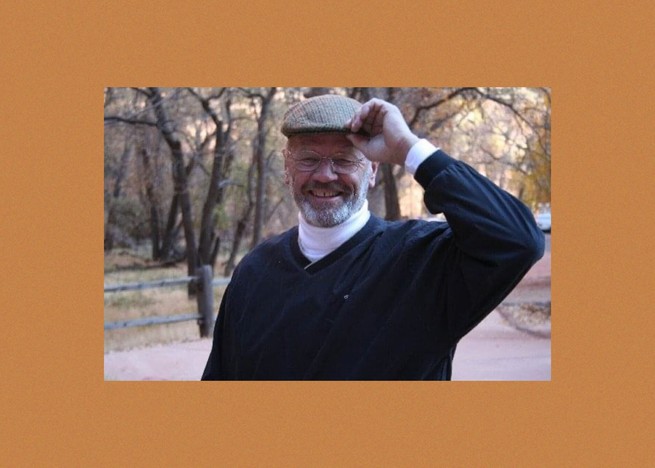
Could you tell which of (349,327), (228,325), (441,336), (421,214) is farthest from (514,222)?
(421,214)

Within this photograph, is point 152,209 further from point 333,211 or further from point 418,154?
point 418,154

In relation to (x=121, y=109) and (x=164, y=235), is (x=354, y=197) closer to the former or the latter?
(x=121, y=109)

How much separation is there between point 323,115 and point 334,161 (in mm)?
130

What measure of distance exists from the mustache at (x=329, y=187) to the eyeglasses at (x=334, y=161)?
4 cm

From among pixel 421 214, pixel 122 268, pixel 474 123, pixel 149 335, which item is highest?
pixel 474 123

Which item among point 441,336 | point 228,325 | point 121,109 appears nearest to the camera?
point 441,336

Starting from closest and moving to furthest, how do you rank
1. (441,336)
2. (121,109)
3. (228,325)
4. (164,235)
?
1. (441,336)
2. (228,325)
3. (121,109)
4. (164,235)

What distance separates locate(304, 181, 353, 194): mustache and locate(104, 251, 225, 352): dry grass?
11.4ft

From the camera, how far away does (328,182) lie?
2.10 metres

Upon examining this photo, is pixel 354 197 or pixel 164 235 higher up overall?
pixel 354 197

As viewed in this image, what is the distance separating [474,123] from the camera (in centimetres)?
471

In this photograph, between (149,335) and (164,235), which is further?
(164,235)

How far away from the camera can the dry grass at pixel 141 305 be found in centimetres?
554

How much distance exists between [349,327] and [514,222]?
22.1 inches
